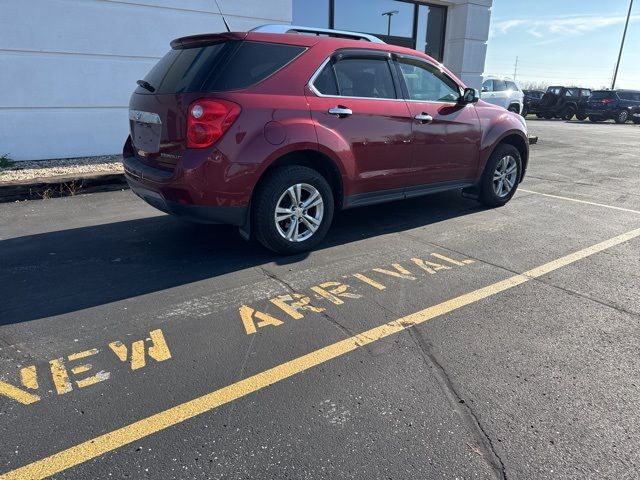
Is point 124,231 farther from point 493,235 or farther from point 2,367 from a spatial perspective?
point 493,235

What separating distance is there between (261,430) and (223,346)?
2.57ft

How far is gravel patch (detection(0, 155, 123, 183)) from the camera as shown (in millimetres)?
6609

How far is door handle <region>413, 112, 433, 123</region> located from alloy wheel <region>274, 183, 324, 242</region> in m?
1.43

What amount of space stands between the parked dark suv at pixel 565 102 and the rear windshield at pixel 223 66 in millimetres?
28215

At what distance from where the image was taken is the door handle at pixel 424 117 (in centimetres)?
497

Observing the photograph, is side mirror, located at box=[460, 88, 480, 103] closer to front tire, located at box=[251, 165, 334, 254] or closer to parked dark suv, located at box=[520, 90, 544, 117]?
front tire, located at box=[251, 165, 334, 254]

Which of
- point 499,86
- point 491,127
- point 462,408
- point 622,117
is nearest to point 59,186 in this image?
point 491,127

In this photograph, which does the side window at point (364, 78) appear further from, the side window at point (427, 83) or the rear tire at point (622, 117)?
the rear tire at point (622, 117)

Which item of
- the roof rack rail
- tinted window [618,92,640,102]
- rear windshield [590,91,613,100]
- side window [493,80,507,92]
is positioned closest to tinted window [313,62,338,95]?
the roof rack rail

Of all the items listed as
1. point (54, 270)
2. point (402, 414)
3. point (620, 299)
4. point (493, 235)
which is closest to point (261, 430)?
point (402, 414)

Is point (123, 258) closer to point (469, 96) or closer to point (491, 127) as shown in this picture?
point (469, 96)

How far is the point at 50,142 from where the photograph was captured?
25.5 feet

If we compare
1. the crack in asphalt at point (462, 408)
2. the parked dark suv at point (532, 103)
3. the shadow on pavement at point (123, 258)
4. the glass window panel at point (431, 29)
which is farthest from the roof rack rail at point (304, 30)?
the parked dark suv at point (532, 103)

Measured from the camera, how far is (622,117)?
26.6 meters
